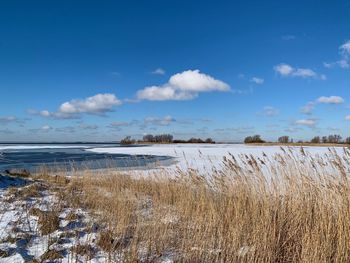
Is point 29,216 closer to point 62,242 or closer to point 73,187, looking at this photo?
point 62,242

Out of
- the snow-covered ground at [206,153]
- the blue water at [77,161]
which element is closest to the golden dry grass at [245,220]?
the snow-covered ground at [206,153]

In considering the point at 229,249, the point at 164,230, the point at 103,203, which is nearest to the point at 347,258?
the point at 229,249

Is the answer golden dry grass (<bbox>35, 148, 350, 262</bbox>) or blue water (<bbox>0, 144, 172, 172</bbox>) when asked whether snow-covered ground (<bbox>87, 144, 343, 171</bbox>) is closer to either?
golden dry grass (<bbox>35, 148, 350, 262</bbox>)

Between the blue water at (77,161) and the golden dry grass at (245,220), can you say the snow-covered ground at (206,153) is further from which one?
the blue water at (77,161)

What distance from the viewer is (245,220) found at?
4949 mm

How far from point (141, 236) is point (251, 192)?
227 centimetres

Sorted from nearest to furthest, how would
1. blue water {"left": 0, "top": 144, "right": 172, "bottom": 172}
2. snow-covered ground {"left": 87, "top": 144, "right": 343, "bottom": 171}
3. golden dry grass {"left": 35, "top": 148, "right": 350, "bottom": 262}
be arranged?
golden dry grass {"left": 35, "top": 148, "right": 350, "bottom": 262} → snow-covered ground {"left": 87, "top": 144, "right": 343, "bottom": 171} → blue water {"left": 0, "top": 144, "right": 172, "bottom": 172}

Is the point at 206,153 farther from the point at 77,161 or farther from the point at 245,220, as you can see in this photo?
the point at 245,220

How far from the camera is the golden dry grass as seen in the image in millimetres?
3994

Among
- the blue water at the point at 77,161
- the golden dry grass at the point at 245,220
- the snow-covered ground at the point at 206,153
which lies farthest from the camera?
the blue water at the point at 77,161

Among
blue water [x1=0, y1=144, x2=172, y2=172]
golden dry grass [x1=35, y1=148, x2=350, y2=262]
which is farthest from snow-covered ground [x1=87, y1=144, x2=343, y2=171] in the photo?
blue water [x1=0, y1=144, x2=172, y2=172]

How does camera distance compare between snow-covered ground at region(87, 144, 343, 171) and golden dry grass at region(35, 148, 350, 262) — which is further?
snow-covered ground at region(87, 144, 343, 171)

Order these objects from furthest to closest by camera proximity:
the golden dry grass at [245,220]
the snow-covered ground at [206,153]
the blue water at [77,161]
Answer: the blue water at [77,161] → the snow-covered ground at [206,153] → the golden dry grass at [245,220]

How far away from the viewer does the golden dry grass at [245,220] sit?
3.99m
